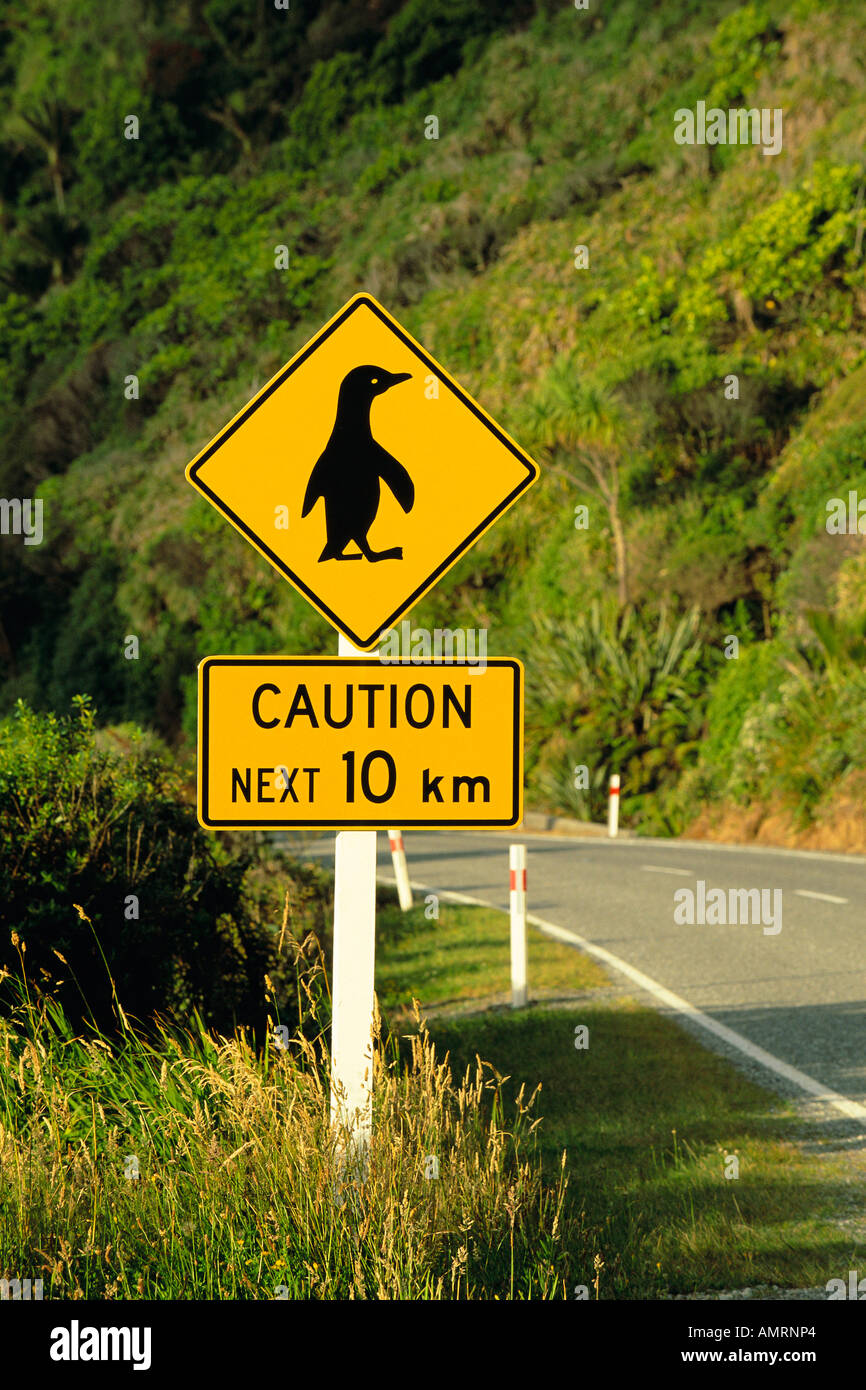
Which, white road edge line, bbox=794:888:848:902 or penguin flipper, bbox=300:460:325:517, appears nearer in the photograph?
penguin flipper, bbox=300:460:325:517

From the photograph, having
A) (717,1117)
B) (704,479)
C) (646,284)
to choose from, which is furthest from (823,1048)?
(646,284)

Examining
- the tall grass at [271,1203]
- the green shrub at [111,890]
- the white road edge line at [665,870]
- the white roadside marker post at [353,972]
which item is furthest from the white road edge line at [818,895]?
the white roadside marker post at [353,972]

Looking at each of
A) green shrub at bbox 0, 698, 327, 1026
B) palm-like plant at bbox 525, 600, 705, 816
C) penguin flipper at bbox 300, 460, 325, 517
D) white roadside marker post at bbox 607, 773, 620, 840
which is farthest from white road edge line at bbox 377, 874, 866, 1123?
palm-like plant at bbox 525, 600, 705, 816

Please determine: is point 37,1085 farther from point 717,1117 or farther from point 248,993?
point 717,1117

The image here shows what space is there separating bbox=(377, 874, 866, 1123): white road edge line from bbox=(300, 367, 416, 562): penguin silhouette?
3.53 meters

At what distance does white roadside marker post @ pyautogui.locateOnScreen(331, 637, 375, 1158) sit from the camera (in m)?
4.15

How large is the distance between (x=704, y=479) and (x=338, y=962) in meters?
26.6

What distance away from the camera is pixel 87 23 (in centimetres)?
7544

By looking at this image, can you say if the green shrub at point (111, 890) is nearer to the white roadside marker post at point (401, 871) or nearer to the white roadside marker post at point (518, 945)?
the white roadside marker post at point (518, 945)

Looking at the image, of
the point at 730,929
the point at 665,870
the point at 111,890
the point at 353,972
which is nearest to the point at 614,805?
the point at 665,870

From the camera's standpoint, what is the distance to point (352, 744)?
4094 mm

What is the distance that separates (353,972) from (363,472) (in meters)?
1.44

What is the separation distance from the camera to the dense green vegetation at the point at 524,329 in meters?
24.5

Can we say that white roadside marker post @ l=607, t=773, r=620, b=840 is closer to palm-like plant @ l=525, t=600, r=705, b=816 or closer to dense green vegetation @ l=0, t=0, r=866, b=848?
dense green vegetation @ l=0, t=0, r=866, b=848
